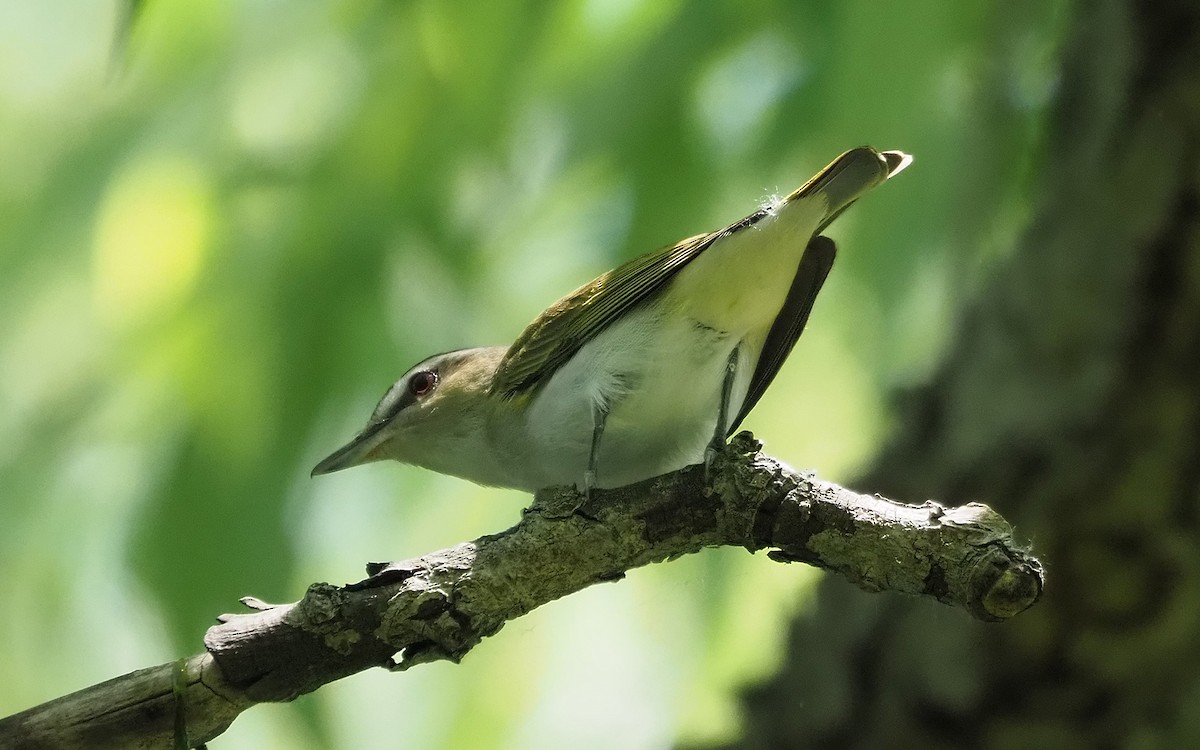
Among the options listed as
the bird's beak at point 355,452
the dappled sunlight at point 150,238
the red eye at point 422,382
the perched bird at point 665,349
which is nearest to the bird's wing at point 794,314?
the perched bird at point 665,349

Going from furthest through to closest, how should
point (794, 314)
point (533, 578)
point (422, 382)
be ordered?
point (422, 382) < point (794, 314) < point (533, 578)

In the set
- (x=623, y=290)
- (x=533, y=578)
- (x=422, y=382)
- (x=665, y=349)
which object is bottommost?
(x=533, y=578)

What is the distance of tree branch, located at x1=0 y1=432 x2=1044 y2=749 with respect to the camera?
1.55m

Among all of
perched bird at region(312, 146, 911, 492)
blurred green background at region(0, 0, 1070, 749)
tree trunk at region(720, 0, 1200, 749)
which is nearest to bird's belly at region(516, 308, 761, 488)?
perched bird at region(312, 146, 911, 492)

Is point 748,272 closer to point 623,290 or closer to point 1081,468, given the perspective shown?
point 623,290

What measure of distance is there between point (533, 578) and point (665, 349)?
2.31 ft

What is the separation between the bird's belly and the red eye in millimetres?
472

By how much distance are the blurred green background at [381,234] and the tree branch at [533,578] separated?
78 centimetres

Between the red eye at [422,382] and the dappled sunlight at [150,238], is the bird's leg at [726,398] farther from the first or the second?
the dappled sunlight at [150,238]

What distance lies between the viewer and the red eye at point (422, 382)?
2.79 meters

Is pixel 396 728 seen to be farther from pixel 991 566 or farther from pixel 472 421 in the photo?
pixel 991 566

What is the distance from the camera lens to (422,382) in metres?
2.81

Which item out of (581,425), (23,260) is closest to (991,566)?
(581,425)

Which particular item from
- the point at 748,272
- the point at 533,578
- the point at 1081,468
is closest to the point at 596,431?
the point at 748,272
